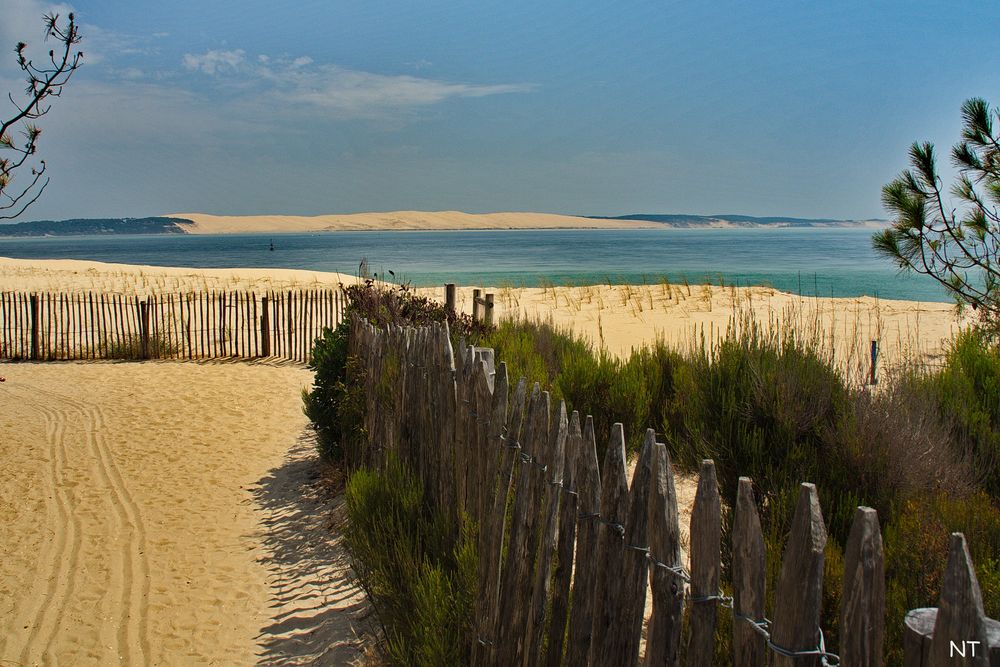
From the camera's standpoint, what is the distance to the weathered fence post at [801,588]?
144 centimetres

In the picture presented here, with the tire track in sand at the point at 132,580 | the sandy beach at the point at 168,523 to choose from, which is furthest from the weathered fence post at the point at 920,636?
the tire track in sand at the point at 132,580

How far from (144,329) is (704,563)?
42.4 feet

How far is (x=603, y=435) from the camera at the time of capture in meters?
5.67

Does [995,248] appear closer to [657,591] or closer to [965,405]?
[965,405]

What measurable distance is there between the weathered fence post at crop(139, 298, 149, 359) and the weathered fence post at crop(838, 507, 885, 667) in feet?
43.3

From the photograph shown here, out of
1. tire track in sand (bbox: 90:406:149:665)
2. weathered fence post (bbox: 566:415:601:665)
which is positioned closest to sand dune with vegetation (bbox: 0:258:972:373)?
tire track in sand (bbox: 90:406:149:665)

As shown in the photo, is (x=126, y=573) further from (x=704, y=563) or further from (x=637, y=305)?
(x=637, y=305)

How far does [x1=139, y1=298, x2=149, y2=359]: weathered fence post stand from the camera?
12.8m

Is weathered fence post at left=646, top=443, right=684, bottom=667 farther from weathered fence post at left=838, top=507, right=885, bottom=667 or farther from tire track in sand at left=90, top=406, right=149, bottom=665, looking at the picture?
tire track in sand at left=90, top=406, right=149, bottom=665

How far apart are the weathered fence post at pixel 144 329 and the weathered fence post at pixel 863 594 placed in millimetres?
13210

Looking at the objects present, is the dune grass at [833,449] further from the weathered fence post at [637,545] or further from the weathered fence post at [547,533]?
the weathered fence post at [637,545]

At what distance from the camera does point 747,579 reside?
63.6 inches

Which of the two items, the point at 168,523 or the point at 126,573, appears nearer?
the point at 126,573

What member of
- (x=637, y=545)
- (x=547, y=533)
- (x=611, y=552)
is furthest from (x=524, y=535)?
(x=637, y=545)
